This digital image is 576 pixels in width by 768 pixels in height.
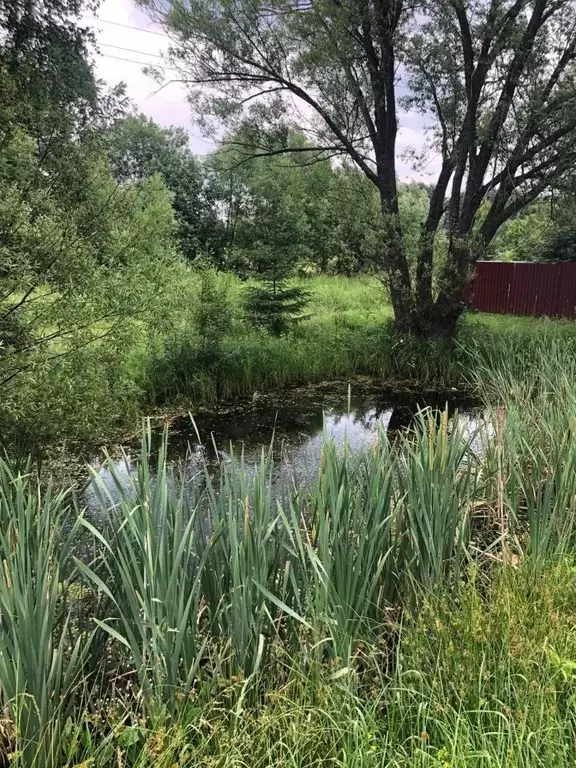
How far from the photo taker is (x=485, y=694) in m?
1.38

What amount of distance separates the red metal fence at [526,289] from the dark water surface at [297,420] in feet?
18.9

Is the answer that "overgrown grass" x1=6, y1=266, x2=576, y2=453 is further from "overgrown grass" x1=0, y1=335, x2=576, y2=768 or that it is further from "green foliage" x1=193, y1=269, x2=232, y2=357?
"overgrown grass" x1=0, y1=335, x2=576, y2=768

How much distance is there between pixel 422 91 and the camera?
8016mm

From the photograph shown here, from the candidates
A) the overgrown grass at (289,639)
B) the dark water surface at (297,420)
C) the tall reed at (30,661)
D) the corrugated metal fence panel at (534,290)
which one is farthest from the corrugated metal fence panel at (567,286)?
the tall reed at (30,661)

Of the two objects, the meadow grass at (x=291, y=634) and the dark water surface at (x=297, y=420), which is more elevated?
the meadow grass at (x=291, y=634)

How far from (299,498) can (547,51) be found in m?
7.71

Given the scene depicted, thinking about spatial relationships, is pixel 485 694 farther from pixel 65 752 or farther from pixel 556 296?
pixel 556 296

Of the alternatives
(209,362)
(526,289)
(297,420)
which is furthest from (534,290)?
(209,362)

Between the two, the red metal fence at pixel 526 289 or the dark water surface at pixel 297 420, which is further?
the red metal fence at pixel 526 289

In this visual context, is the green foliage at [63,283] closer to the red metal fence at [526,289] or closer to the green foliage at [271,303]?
the green foliage at [271,303]

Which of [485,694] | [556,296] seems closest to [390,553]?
[485,694]

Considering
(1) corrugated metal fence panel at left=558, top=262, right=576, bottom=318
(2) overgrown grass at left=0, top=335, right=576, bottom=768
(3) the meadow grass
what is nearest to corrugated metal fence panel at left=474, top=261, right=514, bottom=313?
(1) corrugated metal fence panel at left=558, top=262, right=576, bottom=318

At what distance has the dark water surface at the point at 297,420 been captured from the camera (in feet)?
17.4

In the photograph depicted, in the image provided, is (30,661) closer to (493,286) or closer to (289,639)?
(289,639)
